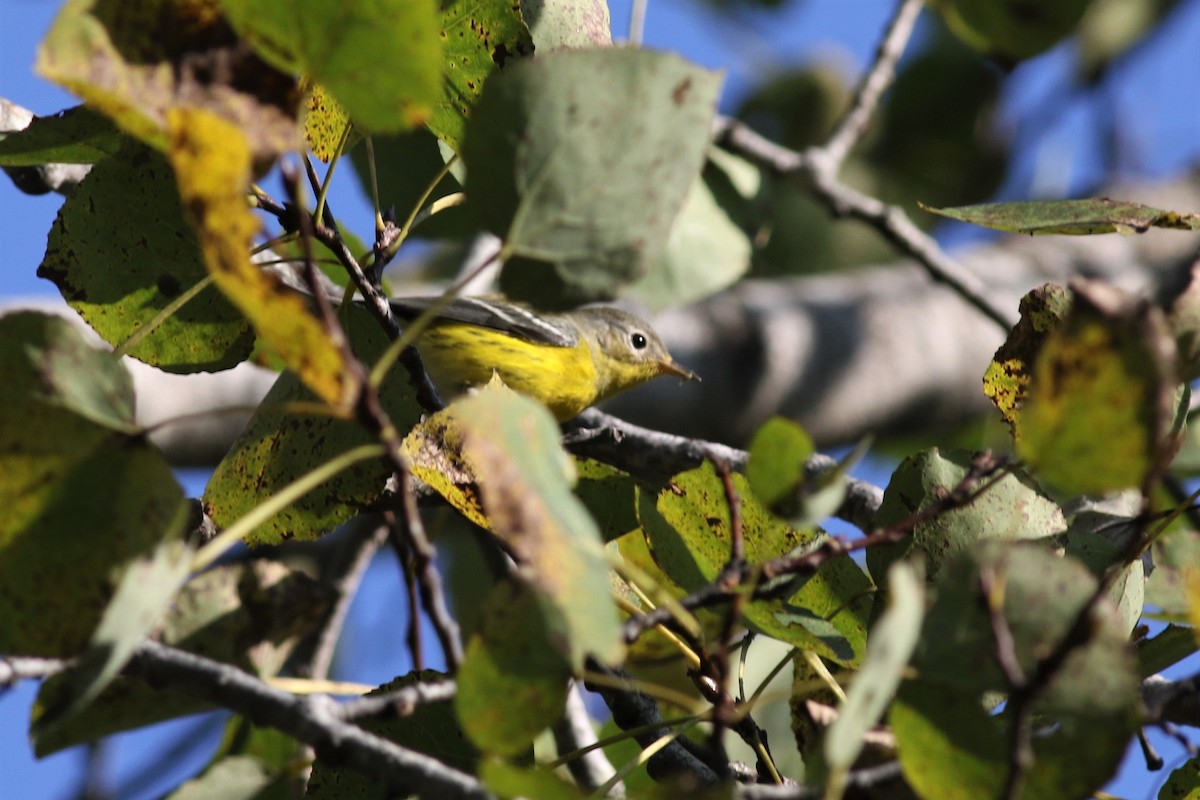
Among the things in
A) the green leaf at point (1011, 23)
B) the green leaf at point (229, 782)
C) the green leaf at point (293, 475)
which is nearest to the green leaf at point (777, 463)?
the green leaf at point (293, 475)

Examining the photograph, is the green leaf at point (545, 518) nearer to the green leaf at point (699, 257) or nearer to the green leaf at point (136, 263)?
the green leaf at point (136, 263)

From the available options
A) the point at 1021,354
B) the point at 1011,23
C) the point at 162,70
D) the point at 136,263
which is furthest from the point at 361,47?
the point at 1011,23

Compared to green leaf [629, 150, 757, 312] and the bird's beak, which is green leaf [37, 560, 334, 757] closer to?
green leaf [629, 150, 757, 312]

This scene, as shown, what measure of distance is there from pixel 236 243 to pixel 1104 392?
0.69 meters

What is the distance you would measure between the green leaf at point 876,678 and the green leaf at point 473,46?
900mm

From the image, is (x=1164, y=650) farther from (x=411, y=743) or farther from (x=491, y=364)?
(x=491, y=364)

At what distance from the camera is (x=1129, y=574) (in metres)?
1.63

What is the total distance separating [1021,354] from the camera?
1.68 meters

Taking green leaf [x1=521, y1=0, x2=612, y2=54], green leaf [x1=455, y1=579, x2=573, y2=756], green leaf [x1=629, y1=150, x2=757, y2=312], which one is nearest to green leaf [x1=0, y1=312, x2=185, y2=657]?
green leaf [x1=455, y1=579, x2=573, y2=756]

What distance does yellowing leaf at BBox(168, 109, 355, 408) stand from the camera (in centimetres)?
94

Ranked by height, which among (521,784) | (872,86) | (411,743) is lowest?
(521,784)

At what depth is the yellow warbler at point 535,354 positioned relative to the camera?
13.3ft

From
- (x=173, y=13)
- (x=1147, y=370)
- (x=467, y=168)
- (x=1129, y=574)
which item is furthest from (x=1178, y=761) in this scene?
(x=173, y=13)

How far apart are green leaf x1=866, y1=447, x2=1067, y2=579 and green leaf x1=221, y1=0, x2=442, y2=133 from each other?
860 millimetres
